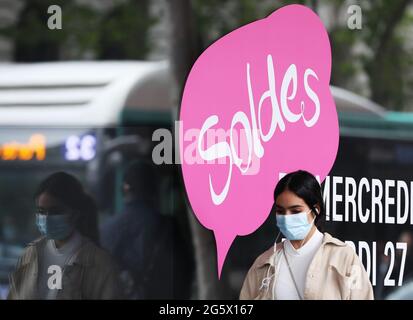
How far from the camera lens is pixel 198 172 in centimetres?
512

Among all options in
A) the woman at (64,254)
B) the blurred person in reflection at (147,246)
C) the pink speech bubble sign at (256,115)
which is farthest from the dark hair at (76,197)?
the pink speech bubble sign at (256,115)

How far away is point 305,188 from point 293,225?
0.20 metres

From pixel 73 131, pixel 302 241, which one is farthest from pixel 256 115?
pixel 73 131

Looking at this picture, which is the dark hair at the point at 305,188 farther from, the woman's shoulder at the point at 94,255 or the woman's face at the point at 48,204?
the woman's face at the point at 48,204

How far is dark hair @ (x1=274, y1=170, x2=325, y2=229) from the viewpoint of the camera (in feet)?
17.3

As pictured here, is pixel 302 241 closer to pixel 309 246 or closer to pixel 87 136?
pixel 309 246

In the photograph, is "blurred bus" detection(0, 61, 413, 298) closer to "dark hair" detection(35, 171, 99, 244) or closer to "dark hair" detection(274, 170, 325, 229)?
"dark hair" detection(35, 171, 99, 244)

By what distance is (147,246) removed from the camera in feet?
16.6

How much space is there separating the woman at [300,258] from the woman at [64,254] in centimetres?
79

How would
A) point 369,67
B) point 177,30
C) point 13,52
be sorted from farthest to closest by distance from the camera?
1. point 369,67
2. point 177,30
3. point 13,52

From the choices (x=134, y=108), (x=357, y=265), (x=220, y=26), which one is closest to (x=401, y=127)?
(x=357, y=265)

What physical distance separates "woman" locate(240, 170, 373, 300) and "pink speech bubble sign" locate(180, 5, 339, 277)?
0.09 meters

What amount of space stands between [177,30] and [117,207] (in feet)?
3.15
